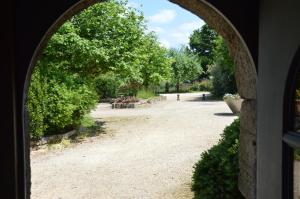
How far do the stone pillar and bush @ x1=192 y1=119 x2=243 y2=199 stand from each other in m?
1.45

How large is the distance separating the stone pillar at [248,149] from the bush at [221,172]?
4.75ft

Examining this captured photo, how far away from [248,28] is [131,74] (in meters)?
11.6

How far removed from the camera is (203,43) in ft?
173

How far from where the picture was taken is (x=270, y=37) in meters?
2.29

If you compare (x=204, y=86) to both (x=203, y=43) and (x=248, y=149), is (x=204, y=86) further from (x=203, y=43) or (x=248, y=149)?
(x=248, y=149)

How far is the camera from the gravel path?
6.93 meters

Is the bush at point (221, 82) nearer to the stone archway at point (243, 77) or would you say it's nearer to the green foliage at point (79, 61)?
the green foliage at point (79, 61)

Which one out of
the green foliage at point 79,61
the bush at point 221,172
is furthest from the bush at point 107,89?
the bush at point 221,172

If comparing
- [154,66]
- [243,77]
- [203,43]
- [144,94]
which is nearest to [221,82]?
[154,66]

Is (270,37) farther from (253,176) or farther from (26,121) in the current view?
(26,121)

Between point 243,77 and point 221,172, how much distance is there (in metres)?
2.32

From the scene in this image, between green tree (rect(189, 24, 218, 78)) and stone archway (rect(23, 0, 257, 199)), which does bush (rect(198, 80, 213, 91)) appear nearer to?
green tree (rect(189, 24, 218, 78))

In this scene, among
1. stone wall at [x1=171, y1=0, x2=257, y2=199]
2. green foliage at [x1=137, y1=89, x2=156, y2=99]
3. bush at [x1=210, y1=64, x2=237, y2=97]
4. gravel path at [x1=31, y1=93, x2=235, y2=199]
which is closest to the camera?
stone wall at [x1=171, y1=0, x2=257, y2=199]

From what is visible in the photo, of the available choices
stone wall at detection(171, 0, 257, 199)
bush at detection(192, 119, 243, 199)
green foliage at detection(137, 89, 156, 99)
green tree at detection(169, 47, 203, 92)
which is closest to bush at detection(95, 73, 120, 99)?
green foliage at detection(137, 89, 156, 99)
